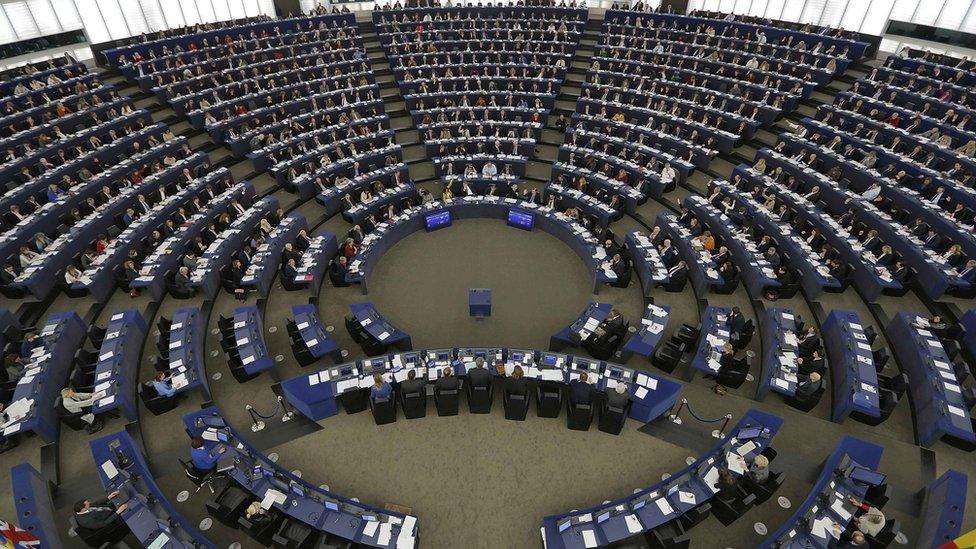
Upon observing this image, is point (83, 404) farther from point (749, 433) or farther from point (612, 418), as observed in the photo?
point (749, 433)

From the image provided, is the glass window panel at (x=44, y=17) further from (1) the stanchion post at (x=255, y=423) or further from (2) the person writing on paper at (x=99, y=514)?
(2) the person writing on paper at (x=99, y=514)

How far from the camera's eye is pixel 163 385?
12.2 metres

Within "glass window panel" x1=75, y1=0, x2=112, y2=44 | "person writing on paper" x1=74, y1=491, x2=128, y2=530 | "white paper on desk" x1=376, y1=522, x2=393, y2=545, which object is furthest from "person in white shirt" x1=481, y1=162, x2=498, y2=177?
"glass window panel" x1=75, y1=0, x2=112, y2=44

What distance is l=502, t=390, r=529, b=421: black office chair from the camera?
1256cm

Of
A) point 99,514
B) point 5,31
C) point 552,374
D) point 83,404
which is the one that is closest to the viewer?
point 99,514

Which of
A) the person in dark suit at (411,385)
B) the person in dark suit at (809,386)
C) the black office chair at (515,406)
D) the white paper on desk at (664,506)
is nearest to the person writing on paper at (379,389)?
the person in dark suit at (411,385)

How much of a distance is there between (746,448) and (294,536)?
9.55m

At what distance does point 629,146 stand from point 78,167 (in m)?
23.2

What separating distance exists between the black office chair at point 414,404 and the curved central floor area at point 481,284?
304 cm

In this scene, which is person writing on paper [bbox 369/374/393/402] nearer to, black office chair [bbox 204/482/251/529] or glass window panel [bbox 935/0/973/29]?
black office chair [bbox 204/482/251/529]

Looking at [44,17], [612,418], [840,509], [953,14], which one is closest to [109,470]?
[612,418]

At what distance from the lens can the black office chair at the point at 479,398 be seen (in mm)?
12727

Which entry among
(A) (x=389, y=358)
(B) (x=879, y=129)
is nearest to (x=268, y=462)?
(A) (x=389, y=358)

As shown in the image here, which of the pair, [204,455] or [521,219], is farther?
[521,219]
